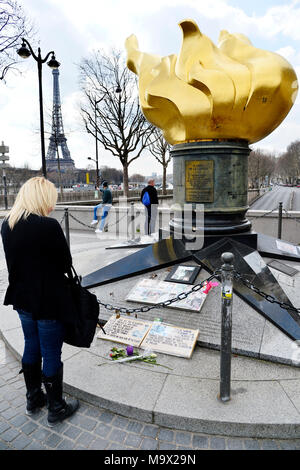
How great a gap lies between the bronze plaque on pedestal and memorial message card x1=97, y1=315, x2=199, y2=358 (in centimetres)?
253

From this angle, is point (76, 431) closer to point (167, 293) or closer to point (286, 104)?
point (167, 293)

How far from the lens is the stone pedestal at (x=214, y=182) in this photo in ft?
18.3

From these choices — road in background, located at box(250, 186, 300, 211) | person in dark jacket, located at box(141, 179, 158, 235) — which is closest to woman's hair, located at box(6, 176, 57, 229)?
person in dark jacket, located at box(141, 179, 158, 235)

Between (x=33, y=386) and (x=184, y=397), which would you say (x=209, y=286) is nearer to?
(x=184, y=397)

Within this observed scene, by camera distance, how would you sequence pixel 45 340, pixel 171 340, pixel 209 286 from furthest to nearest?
pixel 209 286 → pixel 171 340 → pixel 45 340

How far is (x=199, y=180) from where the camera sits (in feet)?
18.7

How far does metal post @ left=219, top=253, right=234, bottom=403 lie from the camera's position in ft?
9.11

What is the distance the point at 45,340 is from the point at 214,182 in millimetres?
3966

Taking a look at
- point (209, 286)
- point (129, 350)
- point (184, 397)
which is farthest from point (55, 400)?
point (209, 286)

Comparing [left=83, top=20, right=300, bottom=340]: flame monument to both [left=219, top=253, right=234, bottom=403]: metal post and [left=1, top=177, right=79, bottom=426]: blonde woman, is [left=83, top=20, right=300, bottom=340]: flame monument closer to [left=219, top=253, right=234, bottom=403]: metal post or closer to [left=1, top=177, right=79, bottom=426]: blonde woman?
[left=219, top=253, right=234, bottom=403]: metal post
